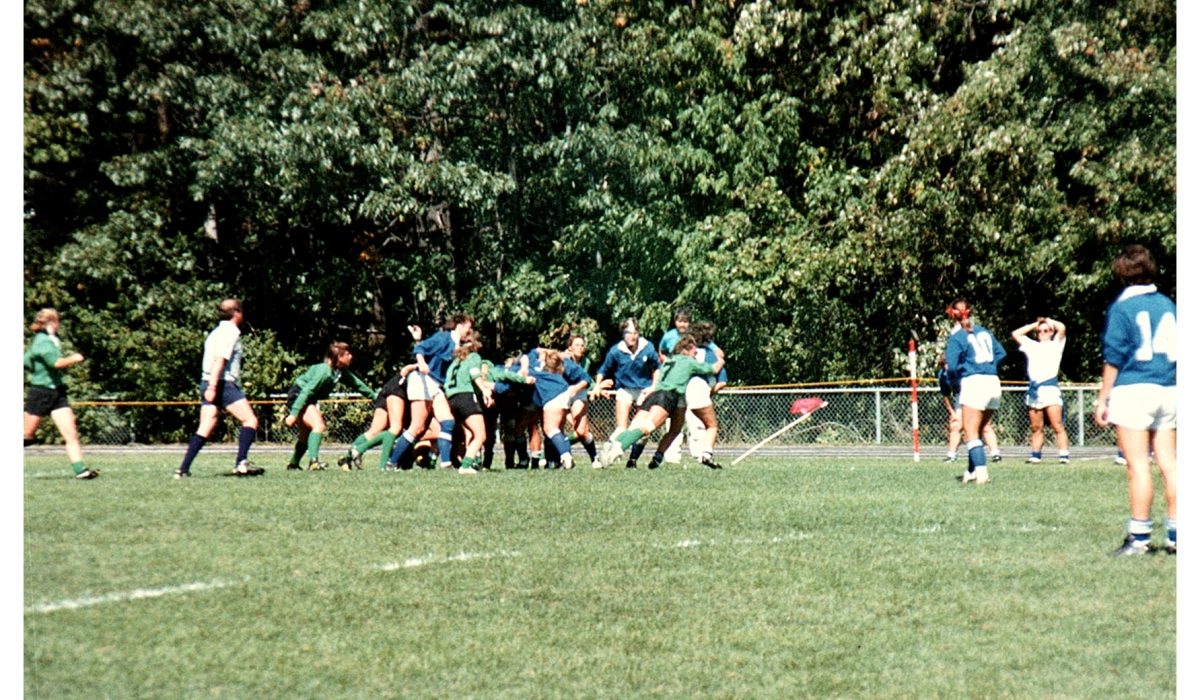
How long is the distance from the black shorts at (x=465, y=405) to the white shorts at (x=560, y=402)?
1031 millimetres

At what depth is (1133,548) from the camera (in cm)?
939

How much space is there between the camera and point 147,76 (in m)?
29.8

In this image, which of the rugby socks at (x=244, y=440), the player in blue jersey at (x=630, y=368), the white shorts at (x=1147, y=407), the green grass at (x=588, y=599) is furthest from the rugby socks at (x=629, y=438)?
the white shorts at (x=1147, y=407)

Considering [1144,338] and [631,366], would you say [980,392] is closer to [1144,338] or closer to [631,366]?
[631,366]

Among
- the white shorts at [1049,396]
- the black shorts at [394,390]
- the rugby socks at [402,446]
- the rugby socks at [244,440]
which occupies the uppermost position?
the black shorts at [394,390]

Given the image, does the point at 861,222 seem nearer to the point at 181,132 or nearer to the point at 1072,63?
the point at 1072,63

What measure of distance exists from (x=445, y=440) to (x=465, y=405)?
79 centimetres

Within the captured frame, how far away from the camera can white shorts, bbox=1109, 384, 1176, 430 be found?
30.3ft

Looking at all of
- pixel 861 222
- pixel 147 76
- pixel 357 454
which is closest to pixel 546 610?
pixel 357 454

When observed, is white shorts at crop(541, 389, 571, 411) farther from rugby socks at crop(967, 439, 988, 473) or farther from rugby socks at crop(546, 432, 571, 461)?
rugby socks at crop(967, 439, 988, 473)

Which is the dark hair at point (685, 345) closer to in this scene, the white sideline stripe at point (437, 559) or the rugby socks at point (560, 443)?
the rugby socks at point (560, 443)

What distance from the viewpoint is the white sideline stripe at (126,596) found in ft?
24.5

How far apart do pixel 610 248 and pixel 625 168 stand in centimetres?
176

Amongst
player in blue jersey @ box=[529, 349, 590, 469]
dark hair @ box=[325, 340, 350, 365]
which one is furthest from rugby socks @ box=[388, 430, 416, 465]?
player in blue jersey @ box=[529, 349, 590, 469]
